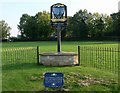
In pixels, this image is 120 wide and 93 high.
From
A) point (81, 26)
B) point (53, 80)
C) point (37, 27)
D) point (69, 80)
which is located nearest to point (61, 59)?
point (69, 80)

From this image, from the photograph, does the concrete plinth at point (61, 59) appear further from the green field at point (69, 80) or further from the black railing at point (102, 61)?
the green field at point (69, 80)

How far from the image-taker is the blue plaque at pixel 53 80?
29.4 feet

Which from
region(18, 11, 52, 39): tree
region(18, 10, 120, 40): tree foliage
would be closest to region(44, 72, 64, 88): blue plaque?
region(18, 10, 120, 40): tree foliage

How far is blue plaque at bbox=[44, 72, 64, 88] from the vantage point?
29.4 feet

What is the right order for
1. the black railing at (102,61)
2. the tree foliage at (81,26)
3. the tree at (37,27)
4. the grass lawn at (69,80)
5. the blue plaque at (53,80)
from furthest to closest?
the tree at (37,27) → the tree foliage at (81,26) → the black railing at (102,61) → the grass lawn at (69,80) → the blue plaque at (53,80)

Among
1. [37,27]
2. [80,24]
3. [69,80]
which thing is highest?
[80,24]

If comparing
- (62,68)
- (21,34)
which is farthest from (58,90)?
(21,34)

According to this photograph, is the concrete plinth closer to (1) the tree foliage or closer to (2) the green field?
(2) the green field

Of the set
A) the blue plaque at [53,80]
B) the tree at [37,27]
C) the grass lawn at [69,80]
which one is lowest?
the grass lawn at [69,80]

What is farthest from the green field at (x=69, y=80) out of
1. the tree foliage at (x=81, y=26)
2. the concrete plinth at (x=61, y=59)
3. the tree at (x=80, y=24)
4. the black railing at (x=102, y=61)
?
the tree at (x=80, y=24)

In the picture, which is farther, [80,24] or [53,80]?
[80,24]

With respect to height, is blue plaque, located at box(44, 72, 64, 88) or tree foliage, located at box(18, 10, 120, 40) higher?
tree foliage, located at box(18, 10, 120, 40)

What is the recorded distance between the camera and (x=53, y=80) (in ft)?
29.6

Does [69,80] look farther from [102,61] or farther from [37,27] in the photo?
[37,27]
